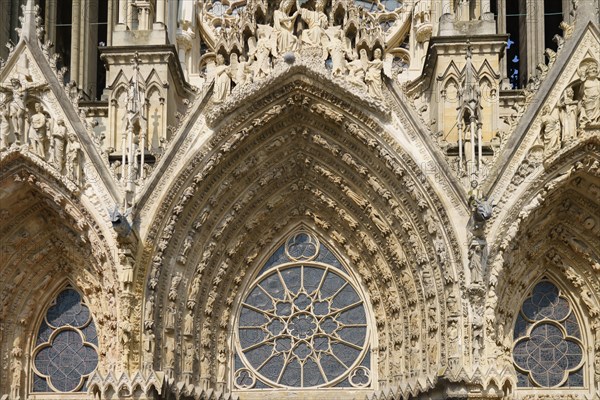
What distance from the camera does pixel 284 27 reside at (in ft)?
50.5

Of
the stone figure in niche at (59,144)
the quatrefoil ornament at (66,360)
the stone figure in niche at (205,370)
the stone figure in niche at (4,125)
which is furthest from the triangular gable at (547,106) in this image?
the stone figure in niche at (4,125)

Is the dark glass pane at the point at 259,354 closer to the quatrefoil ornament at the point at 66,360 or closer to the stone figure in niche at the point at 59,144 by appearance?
the quatrefoil ornament at the point at 66,360

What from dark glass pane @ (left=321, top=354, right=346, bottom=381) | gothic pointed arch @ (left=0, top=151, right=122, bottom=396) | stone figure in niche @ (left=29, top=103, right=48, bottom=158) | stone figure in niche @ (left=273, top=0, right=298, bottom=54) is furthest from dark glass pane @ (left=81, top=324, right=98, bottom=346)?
stone figure in niche @ (left=273, top=0, right=298, bottom=54)

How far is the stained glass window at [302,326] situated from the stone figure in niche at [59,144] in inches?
116

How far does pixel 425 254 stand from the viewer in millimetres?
14844

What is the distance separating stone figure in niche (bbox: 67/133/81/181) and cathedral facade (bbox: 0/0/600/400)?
28 millimetres

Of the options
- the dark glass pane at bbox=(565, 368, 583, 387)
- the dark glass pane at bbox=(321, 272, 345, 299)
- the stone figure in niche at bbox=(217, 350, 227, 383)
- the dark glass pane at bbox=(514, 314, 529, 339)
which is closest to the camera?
the dark glass pane at bbox=(565, 368, 583, 387)

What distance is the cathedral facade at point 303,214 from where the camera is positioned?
14.5 metres

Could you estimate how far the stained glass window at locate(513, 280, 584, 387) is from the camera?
50.2 feet

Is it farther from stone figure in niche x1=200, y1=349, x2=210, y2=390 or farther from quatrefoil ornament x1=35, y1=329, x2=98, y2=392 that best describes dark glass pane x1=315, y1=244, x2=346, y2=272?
quatrefoil ornament x1=35, y1=329, x2=98, y2=392

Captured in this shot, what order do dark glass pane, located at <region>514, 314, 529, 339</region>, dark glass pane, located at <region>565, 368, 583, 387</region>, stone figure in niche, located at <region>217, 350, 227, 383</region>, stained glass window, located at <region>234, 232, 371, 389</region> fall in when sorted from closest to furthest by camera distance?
dark glass pane, located at <region>565, 368, 583, 387</region>
dark glass pane, located at <region>514, 314, 529, 339</region>
stone figure in niche, located at <region>217, 350, 227, 383</region>
stained glass window, located at <region>234, 232, 371, 389</region>

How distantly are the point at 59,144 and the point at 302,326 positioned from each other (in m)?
3.78

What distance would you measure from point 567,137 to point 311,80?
122 inches

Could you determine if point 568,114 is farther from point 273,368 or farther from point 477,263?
point 273,368
